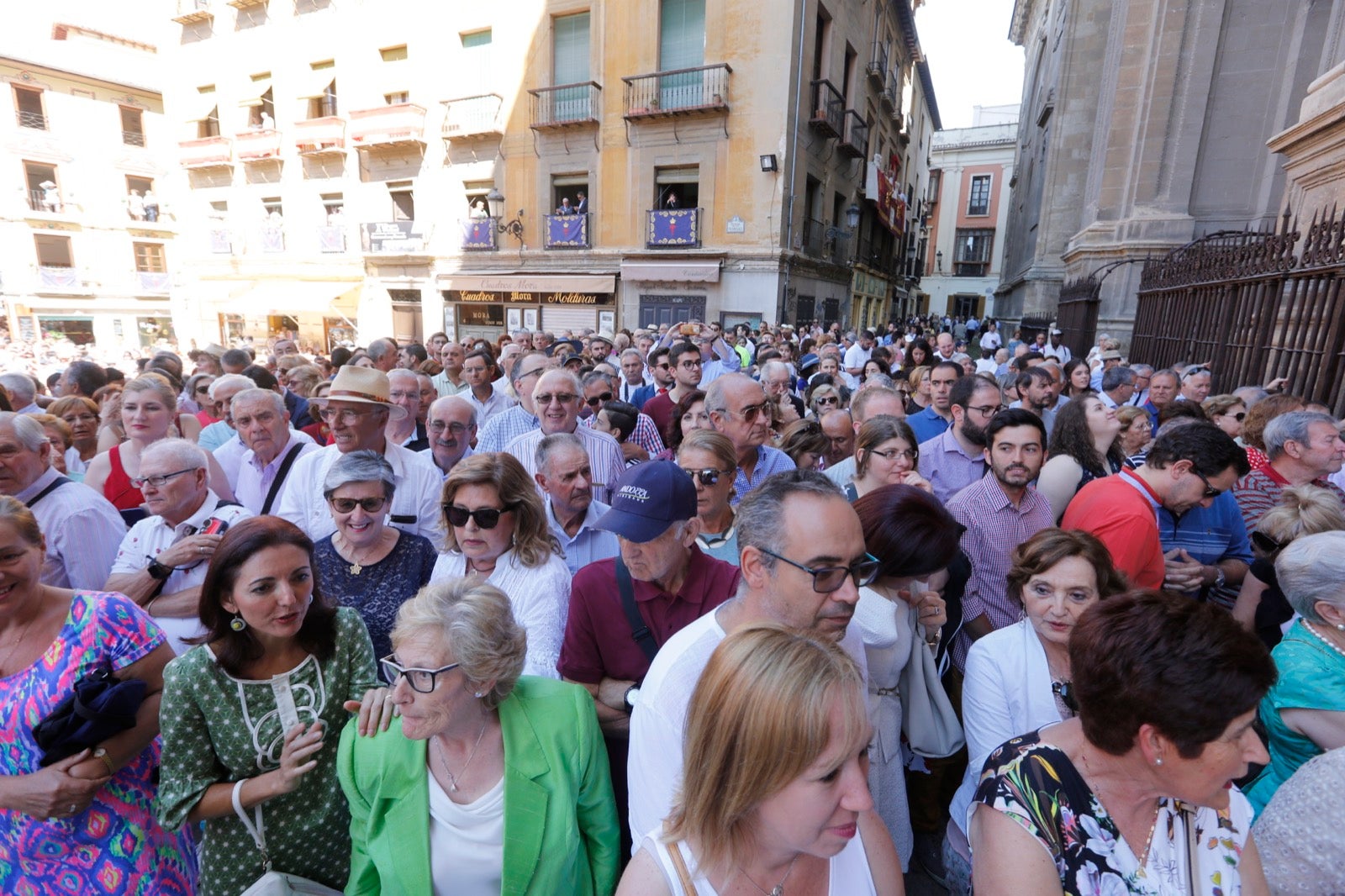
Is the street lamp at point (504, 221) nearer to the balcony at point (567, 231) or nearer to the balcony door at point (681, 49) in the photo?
the balcony at point (567, 231)

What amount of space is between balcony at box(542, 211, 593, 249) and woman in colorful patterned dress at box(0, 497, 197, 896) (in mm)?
16805

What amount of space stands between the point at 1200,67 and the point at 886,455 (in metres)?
12.6

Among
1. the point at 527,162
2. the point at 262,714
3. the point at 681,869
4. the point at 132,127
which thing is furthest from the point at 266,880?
the point at 132,127

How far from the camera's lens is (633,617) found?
213 cm

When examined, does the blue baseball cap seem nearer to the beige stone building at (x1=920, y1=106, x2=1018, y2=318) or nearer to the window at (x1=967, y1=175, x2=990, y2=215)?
the beige stone building at (x1=920, y1=106, x2=1018, y2=318)

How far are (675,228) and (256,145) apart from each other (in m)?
16.1

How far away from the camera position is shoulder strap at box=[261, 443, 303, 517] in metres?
3.73

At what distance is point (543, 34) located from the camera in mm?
17562

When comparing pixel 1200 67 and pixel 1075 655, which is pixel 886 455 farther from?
pixel 1200 67

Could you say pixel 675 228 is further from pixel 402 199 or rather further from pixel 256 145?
pixel 256 145

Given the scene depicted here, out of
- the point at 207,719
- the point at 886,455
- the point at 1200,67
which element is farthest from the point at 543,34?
the point at 207,719

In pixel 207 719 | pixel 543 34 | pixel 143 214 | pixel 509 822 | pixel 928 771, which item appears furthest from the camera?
pixel 143 214

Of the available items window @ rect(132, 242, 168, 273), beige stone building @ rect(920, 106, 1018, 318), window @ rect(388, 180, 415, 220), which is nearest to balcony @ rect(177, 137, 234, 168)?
window @ rect(388, 180, 415, 220)

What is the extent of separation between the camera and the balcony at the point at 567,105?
669 inches
